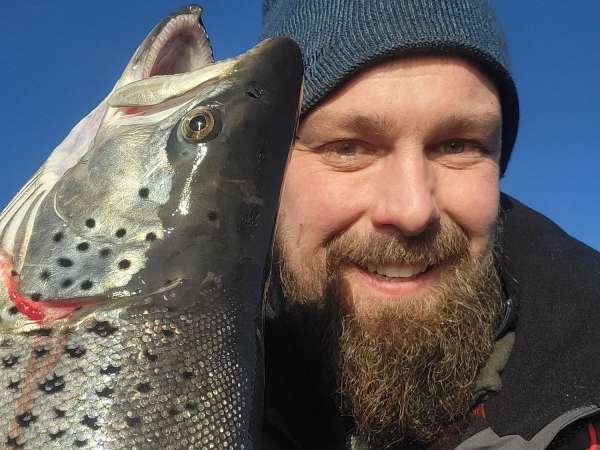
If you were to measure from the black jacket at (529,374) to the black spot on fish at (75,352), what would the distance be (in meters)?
1.36

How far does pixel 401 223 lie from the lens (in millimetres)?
3041

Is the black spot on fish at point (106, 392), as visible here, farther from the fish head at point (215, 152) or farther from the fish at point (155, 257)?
the fish head at point (215, 152)

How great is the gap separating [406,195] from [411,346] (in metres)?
0.79

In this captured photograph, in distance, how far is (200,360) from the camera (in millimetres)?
2004

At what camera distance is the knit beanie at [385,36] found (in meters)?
3.14

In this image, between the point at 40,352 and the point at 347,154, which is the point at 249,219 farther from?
the point at 347,154

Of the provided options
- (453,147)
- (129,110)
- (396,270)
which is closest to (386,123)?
(453,147)

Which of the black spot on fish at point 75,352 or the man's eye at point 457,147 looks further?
the man's eye at point 457,147

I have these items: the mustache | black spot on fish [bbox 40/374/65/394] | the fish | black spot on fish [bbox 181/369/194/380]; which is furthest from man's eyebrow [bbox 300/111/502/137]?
black spot on fish [bbox 40/374/65/394]

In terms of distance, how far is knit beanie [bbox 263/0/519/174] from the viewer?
10.3 feet

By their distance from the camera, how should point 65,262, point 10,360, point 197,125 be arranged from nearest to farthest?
point 10,360 → point 65,262 → point 197,125

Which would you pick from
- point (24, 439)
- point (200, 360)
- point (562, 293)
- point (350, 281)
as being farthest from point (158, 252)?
point (562, 293)

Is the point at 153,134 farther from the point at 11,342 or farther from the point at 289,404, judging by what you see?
the point at 289,404

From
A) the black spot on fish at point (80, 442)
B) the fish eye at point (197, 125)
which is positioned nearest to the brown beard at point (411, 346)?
the fish eye at point (197, 125)
